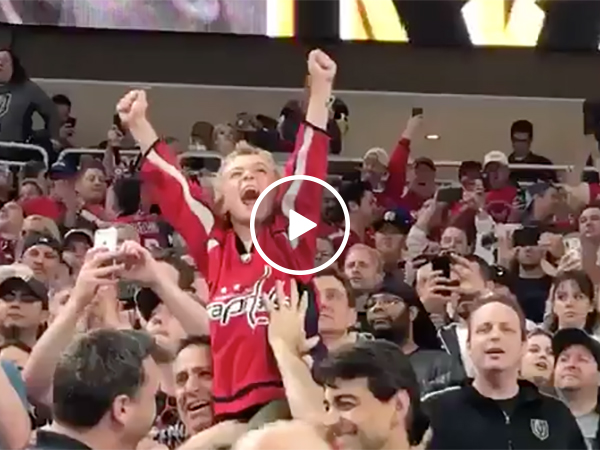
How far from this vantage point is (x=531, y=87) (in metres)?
2.28

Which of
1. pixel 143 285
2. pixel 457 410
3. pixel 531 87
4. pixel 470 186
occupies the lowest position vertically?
pixel 457 410

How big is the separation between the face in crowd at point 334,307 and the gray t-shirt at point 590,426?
29 centimetres

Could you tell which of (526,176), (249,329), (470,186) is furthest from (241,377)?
(526,176)

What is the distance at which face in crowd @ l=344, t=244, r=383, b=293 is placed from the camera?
1614mm

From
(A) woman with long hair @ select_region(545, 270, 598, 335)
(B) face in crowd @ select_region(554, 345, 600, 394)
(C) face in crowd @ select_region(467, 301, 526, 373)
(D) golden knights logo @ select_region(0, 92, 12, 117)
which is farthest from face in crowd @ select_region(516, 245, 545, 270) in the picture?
(D) golden knights logo @ select_region(0, 92, 12, 117)

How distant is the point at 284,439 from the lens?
74 cm

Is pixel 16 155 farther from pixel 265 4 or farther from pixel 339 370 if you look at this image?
pixel 339 370

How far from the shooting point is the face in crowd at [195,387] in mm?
1273

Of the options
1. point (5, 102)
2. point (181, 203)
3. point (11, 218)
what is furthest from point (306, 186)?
point (5, 102)

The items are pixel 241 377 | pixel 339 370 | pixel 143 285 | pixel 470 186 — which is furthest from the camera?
pixel 470 186

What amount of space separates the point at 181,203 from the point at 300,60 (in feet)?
2.93

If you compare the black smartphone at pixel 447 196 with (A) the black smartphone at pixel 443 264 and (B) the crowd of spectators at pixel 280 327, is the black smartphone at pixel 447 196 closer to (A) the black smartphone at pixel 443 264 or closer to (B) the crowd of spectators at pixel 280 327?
(B) the crowd of spectators at pixel 280 327

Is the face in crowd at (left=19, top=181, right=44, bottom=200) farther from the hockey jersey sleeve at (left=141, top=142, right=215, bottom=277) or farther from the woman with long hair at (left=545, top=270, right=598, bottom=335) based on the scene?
the woman with long hair at (left=545, top=270, right=598, bottom=335)

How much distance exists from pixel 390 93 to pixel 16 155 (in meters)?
0.75
